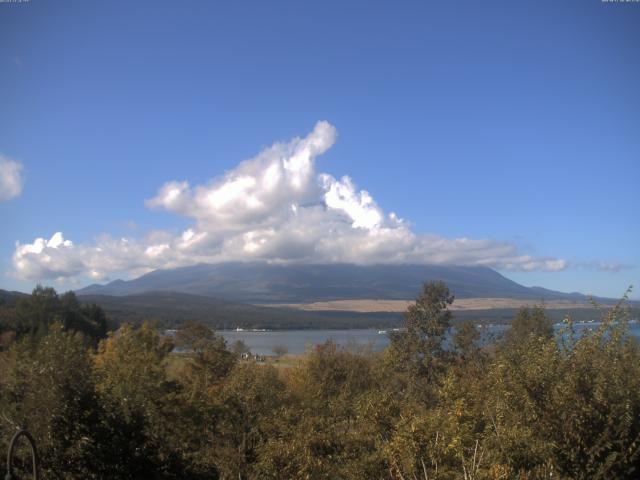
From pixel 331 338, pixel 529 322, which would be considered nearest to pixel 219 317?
pixel 331 338

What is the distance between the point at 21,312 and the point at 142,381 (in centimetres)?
6288

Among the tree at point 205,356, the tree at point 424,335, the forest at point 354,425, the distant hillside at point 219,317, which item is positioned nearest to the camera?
the forest at point 354,425

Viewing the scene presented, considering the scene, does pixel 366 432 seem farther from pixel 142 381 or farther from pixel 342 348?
pixel 342 348

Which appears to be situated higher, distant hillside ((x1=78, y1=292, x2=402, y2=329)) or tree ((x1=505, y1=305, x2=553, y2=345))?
tree ((x1=505, y1=305, x2=553, y2=345))

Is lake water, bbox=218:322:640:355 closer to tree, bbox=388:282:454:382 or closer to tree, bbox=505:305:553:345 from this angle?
tree, bbox=505:305:553:345

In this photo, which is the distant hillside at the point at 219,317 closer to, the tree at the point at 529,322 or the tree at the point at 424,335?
the tree at the point at 529,322

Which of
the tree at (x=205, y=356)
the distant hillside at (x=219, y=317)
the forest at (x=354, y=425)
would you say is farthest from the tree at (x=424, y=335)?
the distant hillside at (x=219, y=317)

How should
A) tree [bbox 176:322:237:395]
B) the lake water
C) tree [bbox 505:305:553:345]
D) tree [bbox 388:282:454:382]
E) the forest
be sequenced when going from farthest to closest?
the lake water → tree [bbox 505:305:553:345] → tree [bbox 388:282:454:382] → tree [bbox 176:322:237:395] → the forest

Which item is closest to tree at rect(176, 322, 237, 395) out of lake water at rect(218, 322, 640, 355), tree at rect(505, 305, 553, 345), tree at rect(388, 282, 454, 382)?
lake water at rect(218, 322, 640, 355)

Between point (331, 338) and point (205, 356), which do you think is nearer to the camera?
point (205, 356)

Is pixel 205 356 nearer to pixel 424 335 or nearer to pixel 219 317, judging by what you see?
pixel 424 335

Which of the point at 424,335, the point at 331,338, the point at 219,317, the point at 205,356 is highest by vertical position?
the point at 424,335

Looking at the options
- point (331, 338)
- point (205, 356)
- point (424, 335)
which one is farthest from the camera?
point (331, 338)

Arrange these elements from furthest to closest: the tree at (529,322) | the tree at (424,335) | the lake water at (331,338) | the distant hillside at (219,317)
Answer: the distant hillside at (219,317), the lake water at (331,338), the tree at (529,322), the tree at (424,335)
